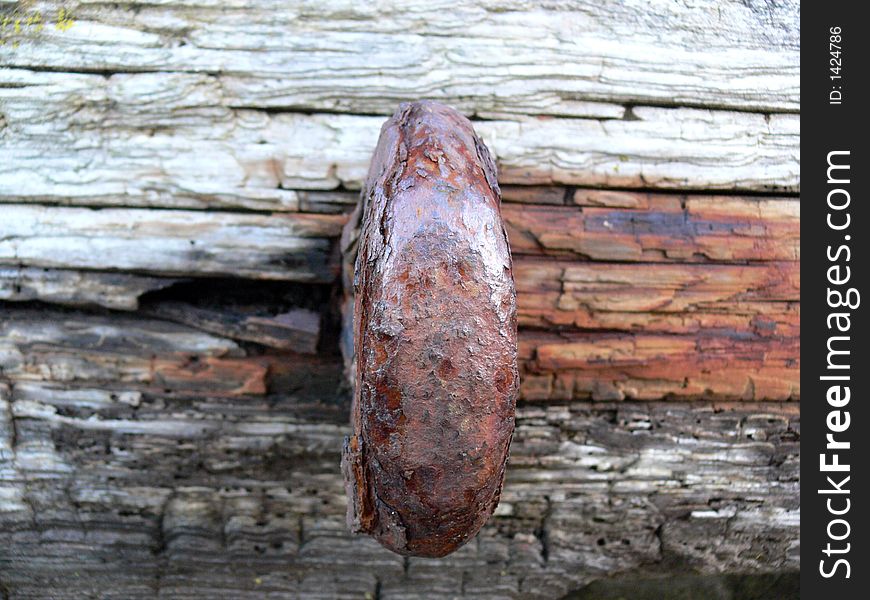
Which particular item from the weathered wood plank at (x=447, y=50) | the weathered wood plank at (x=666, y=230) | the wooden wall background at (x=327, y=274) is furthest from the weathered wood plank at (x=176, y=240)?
the weathered wood plank at (x=666, y=230)

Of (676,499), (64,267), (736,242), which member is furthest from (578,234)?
(64,267)

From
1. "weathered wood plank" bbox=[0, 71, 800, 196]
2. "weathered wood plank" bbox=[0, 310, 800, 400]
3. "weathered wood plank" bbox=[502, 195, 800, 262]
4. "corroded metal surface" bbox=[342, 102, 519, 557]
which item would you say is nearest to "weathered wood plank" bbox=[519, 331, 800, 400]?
"weathered wood plank" bbox=[0, 310, 800, 400]

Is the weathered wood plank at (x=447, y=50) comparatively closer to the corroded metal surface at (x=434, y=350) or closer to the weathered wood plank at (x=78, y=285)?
the weathered wood plank at (x=78, y=285)

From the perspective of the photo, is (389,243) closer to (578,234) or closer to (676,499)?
(578,234)

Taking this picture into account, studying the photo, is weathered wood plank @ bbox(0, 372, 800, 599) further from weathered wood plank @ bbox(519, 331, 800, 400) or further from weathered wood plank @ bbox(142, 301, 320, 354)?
weathered wood plank @ bbox(142, 301, 320, 354)

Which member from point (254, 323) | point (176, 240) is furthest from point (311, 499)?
point (176, 240)

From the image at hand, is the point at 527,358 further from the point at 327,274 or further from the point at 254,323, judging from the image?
the point at 254,323
